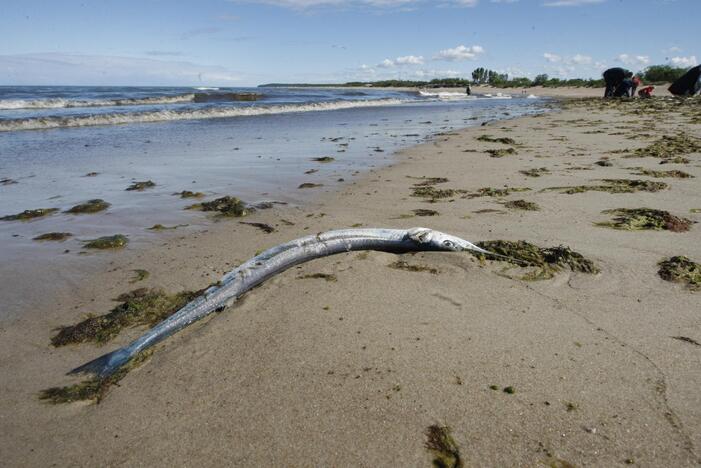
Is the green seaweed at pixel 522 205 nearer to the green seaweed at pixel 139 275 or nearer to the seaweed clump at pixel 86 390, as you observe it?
the green seaweed at pixel 139 275

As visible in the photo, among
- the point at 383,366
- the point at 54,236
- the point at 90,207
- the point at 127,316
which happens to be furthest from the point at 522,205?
the point at 90,207

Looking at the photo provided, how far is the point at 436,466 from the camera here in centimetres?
214

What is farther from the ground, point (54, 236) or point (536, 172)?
point (536, 172)

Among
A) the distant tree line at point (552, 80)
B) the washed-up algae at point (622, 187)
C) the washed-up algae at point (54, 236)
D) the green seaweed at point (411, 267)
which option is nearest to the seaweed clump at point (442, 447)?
the green seaweed at point (411, 267)

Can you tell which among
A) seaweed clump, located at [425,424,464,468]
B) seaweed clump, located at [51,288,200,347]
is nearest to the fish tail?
seaweed clump, located at [51,288,200,347]

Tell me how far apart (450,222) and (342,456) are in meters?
3.82

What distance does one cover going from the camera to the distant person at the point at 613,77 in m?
34.5

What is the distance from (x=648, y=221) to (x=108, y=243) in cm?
614

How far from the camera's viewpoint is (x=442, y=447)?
2.23 meters

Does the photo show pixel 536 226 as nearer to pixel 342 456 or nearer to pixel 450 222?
pixel 450 222

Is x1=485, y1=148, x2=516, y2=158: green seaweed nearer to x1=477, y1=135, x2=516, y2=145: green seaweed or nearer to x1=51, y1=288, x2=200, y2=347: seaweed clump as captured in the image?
x1=477, y1=135, x2=516, y2=145: green seaweed

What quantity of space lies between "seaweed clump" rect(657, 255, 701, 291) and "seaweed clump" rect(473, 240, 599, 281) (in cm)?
55

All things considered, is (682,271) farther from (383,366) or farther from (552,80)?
(552,80)

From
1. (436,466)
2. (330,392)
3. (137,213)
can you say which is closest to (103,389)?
(330,392)
